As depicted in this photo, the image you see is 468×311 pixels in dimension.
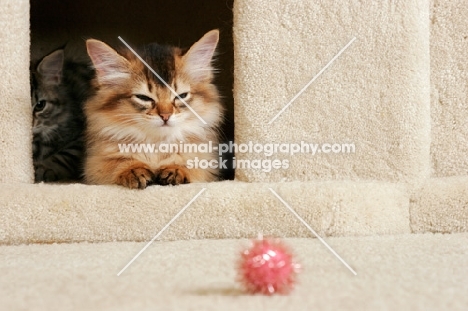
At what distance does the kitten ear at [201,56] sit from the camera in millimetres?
1860

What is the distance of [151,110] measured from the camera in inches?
70.8

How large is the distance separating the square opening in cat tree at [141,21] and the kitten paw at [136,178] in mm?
1010

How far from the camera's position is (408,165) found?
1.76m

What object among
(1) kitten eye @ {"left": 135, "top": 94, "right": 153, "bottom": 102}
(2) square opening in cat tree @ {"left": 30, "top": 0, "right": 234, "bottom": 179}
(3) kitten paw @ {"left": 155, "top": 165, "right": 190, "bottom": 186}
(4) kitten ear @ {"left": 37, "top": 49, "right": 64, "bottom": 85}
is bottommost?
(3) kitten paw @ {"left": 155, "top": 165, "right": 190, "bottom": 186}

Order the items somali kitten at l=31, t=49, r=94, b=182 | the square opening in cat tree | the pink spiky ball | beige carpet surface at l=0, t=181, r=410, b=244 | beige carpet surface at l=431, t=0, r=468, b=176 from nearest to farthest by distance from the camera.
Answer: the pink spiky ball → beige carpet surface at l=0, t=181, r=410, b=244 → beige carpet surface at l=431, t=0, r=468, b=176 → somali kitten at l=31, t=49, r=94, b=182 → the square opening in cat tree

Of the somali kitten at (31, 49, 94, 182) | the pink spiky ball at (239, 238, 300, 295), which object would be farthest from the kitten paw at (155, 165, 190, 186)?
the pink spiky ball at (239, 238, 300, 295)

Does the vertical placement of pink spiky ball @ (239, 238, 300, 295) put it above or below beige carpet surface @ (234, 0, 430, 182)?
below

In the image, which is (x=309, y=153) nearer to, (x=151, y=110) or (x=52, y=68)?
(x=151, y=110)

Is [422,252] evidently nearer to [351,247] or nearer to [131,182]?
[351,247]

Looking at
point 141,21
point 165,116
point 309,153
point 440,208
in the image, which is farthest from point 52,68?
point 440,208

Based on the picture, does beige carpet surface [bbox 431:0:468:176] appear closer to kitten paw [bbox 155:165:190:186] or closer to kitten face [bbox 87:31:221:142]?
kitten face [bbox 87:31:221:142]

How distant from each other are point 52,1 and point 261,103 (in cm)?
151

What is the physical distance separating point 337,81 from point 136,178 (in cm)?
67

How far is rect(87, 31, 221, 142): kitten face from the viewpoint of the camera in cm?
182
